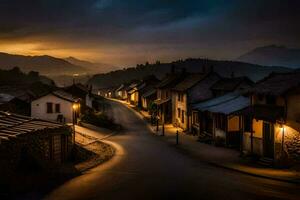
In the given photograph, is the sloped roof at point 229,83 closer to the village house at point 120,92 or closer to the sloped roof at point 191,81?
the sloped roof at point 191,81

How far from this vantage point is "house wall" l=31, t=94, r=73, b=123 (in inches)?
2050

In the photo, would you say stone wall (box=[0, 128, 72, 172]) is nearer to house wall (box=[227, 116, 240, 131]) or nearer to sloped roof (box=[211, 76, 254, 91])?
house wall (box=[227, 116, 240, 131])

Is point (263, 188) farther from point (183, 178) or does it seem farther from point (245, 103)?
point (245, 103)

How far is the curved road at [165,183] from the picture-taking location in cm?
1762

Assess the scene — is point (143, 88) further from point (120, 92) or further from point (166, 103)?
A: point (120, 92)

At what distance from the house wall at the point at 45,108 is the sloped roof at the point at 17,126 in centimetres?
2342

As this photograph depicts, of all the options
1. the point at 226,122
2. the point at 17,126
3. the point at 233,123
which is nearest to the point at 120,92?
the point at 233,123

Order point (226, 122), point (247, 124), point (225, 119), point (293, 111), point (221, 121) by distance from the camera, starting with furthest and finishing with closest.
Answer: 1. point (221, 121)
2. point (225, 119)
3. point (226, 122)
4. point (247, 124)
5. point (293, 111)

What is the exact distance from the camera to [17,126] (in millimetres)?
25188

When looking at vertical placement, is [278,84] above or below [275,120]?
above

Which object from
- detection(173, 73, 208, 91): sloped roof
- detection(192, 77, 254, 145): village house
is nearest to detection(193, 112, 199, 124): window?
detection(192, 77, 254, 145): village house

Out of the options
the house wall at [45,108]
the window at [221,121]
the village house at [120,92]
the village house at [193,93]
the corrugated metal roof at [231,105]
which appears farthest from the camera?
the village house at [120,92]

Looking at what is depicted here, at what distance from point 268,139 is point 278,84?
3.98 metres

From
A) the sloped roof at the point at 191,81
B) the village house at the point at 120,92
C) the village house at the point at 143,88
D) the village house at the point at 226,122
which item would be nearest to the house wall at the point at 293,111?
the village house at the point at 226,122
